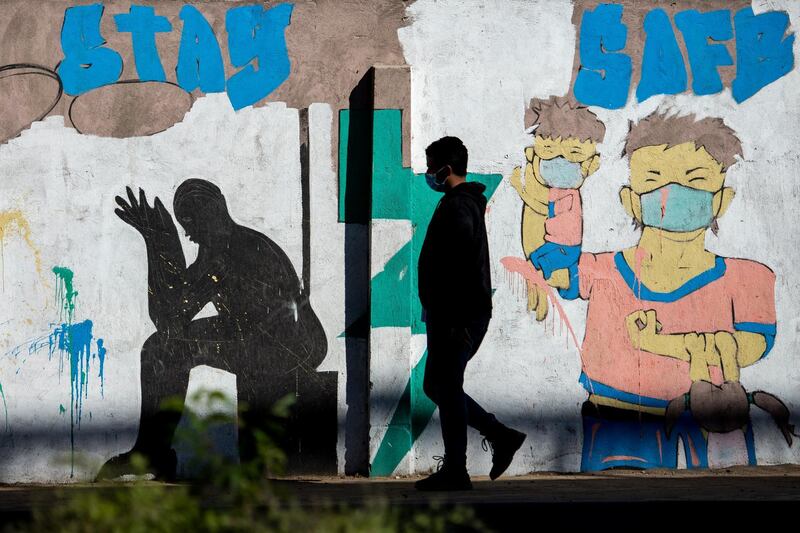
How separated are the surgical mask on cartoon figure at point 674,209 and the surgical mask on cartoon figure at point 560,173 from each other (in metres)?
0.47

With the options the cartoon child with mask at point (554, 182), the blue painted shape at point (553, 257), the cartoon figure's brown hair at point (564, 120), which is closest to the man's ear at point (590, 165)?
the cartoon child with mask at point (554, 182)

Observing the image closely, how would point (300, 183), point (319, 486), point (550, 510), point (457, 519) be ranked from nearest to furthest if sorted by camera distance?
point (457, 519), point (550, 510), point (319, 486), point (300, 183)

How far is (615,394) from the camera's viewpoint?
7.58m

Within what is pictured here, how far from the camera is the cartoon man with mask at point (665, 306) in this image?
7582 millimetres

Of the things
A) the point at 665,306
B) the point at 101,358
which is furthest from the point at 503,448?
the point at 101,358

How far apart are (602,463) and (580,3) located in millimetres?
3088

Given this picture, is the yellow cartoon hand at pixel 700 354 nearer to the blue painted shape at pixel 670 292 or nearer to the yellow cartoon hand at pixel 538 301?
the blue painted shape at pixel 670 292

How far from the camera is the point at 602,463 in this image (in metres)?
7.60

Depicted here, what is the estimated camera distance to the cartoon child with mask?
7.54 meters

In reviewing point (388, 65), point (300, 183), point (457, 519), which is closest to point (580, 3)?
point (388, 65)

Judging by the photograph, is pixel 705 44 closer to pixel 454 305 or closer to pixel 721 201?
pixel 721 201

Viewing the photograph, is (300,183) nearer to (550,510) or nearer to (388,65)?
(388,65)

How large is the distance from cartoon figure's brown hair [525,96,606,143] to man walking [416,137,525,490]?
1270 millimetres

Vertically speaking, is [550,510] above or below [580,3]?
below
